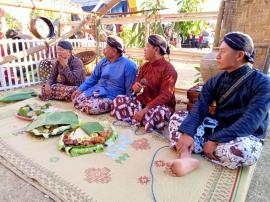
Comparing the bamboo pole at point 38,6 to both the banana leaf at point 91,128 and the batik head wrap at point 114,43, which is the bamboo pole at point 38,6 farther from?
the banana leaf at point 91,128

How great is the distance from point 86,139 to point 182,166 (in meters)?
0.98

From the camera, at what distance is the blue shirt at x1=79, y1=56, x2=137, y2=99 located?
331 centimetres

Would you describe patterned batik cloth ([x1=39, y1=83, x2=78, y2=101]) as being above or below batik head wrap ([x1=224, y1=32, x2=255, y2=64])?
below

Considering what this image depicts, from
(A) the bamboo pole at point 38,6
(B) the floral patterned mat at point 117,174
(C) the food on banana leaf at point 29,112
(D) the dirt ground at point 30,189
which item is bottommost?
(D) the dirt ground at point 30,189

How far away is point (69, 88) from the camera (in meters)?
3.89

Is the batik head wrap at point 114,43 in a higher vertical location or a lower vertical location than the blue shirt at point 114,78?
higher

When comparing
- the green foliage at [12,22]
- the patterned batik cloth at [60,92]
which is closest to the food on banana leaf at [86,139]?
the patterned batik cloth at [60,92]

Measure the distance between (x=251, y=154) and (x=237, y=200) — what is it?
415 millimetres

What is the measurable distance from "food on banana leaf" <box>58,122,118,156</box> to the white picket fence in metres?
3.32

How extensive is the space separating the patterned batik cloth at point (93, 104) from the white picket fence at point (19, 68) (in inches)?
94.3

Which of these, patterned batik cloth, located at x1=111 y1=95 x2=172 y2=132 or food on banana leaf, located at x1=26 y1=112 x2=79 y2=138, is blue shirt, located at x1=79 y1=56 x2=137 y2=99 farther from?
food on banana leaf, located at x1=26 y1=112 x2=79 y2=138

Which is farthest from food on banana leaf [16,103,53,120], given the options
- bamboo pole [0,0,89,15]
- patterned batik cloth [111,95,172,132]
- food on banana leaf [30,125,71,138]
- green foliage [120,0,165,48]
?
green foliage [120,0,165,48]

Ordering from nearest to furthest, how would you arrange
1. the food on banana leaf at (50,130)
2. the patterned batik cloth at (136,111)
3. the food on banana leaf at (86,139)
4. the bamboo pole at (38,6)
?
the food on banana leaf at (86,139) → the food on banana leaf at (50,130) → the patterned batik cloth at (136,111) → the bamboo pole at (38,6)

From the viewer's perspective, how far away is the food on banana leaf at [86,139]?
7.22ft
